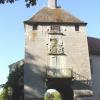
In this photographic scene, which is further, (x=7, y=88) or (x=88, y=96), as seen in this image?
(x=7, y=88)

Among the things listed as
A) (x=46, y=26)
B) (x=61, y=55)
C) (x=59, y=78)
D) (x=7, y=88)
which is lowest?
(x=7, y=88)

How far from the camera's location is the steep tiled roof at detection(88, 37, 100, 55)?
1461 inches

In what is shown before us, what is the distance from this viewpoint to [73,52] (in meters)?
33.3

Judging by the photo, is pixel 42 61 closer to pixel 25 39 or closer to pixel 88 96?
pixel 25 39

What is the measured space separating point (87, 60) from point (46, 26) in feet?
19.8

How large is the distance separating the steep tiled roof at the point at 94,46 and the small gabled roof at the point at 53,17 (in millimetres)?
4351

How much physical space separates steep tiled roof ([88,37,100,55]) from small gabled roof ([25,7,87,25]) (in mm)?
4351

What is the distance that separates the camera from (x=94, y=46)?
129 ft

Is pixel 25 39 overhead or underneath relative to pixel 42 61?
overhead

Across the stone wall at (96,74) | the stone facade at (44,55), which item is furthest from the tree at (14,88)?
the stone wall at (96,74)

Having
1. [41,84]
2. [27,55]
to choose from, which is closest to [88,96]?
[41,84]

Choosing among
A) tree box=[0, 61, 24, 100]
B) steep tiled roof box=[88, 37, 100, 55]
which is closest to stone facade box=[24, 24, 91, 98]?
tree box=[0, 61, 24, 100]

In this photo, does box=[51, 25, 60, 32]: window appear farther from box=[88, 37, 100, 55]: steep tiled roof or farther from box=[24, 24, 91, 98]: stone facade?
box=[88, 37, 100, 55]: steep tiled roof

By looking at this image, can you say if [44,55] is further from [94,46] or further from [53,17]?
[94,46]
